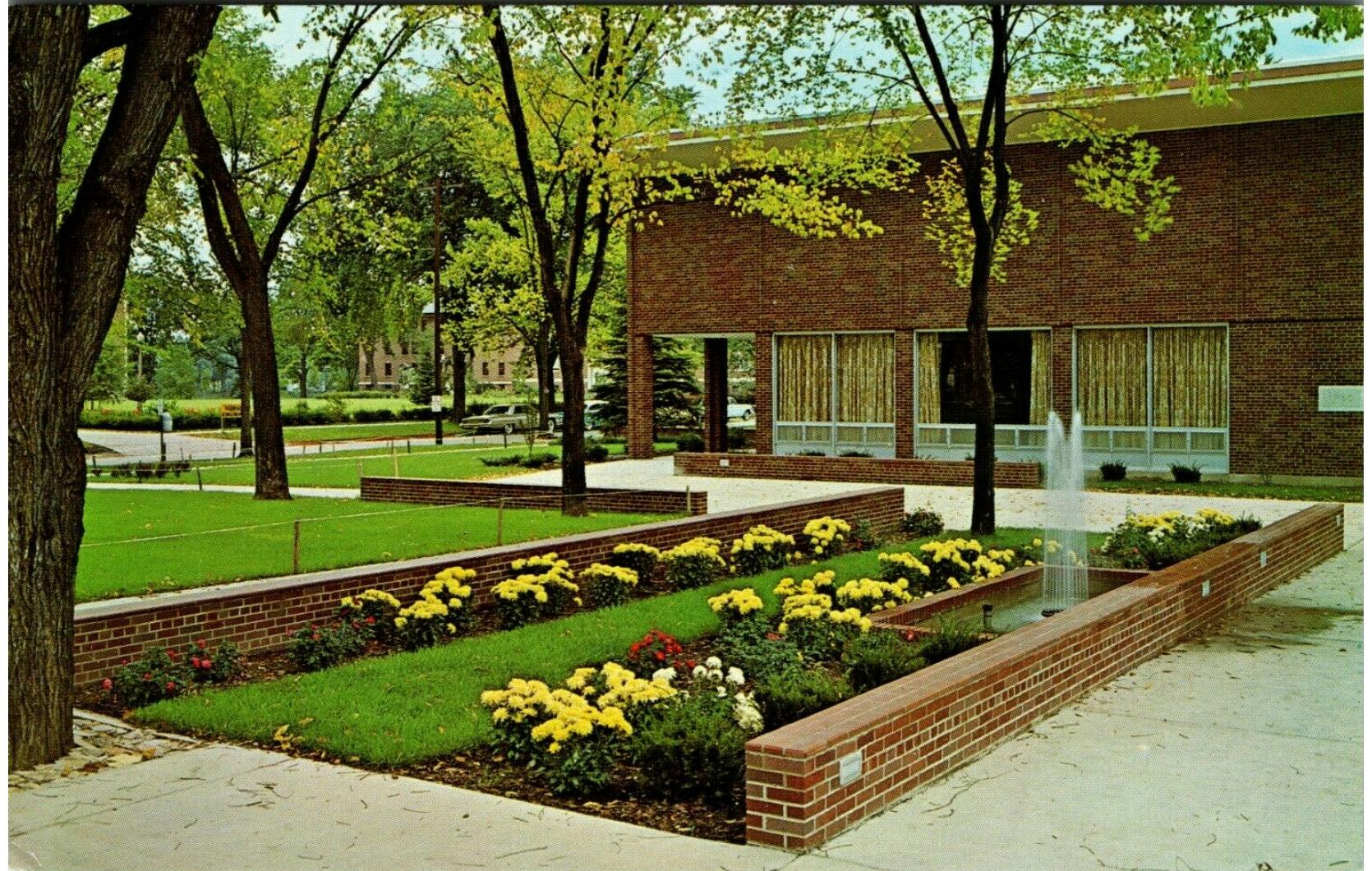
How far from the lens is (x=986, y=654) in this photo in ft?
22.7

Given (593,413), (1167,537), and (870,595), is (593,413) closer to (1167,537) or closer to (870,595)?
(1167,537)

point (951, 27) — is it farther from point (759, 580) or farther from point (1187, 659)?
point (1187, 659)

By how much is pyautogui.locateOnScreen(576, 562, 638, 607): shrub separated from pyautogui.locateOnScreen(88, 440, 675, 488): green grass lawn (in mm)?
12491

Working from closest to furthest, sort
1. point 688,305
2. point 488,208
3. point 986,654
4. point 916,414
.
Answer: point 986,654, point 916,414, point 688,305, point 488,208

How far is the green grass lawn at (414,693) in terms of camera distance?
6.67 metres

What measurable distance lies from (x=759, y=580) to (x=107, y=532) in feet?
25.3

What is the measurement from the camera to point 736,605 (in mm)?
Result: 9523

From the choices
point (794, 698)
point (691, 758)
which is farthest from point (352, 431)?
point (691, 758)

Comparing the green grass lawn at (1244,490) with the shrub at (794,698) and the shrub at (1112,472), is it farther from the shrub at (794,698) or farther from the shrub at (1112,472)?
the shrub at (794,698)

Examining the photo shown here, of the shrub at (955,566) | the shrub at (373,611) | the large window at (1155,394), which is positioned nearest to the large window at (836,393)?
the large window at (1155,394)

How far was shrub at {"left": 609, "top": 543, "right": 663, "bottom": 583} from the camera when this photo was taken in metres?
11.6

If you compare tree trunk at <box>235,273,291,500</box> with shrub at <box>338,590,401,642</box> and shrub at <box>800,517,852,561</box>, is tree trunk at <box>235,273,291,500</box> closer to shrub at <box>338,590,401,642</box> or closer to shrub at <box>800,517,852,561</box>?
shrub at <box>800,517,852,561</box>

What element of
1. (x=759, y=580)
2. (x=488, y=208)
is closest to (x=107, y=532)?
(x=759, y=580)

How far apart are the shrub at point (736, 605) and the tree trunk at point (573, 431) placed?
7.44m
